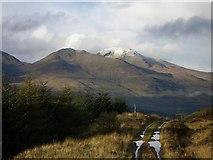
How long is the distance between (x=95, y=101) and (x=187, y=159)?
Answer: 168 ft

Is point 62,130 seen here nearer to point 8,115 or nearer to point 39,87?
point 39,87

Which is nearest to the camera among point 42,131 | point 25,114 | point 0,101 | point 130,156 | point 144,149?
point 130,156

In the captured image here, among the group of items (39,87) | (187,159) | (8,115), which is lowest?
(187,159)

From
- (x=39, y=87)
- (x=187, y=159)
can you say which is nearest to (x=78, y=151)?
(x=187, y=159)

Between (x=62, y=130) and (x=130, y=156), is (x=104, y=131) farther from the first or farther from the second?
(x=130, y=156)

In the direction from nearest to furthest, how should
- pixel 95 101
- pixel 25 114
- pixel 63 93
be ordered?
pixel 25 114, pixel 63 93, pixel 95 101

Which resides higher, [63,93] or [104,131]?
[63,93]

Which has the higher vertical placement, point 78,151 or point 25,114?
point 25,114

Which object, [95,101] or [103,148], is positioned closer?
[103,148]

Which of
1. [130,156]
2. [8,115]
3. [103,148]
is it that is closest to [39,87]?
[8,115]

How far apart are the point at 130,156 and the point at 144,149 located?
3220 millimetres

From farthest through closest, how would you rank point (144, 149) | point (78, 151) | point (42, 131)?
point (42, 131), point (144, 149), point (78, 151)

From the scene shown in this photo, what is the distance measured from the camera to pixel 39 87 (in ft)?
134

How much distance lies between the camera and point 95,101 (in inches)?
2785
